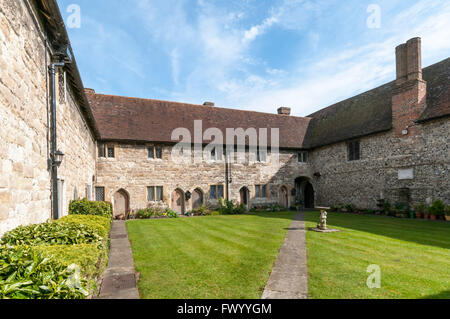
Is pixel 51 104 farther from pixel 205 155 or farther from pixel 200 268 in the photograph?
pixel 205 155

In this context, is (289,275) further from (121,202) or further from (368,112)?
(368,112)

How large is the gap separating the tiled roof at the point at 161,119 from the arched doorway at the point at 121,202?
3611mm

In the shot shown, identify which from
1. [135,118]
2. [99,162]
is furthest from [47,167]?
[135,118]

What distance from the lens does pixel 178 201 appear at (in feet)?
62.4

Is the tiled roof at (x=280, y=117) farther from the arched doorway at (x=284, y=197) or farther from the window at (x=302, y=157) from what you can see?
the arched doorway at (x=284, y=197)

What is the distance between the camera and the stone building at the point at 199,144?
5.19m

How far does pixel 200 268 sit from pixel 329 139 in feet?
59.3

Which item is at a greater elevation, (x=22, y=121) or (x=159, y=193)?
(x=22, y=121)

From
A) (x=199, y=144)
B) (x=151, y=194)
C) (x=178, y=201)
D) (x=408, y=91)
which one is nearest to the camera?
(x=408, y=91)

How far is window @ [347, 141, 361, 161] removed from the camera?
18.8m

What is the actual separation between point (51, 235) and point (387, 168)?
18.1 meters

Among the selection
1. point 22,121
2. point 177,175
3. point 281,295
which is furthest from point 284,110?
point 22,121
